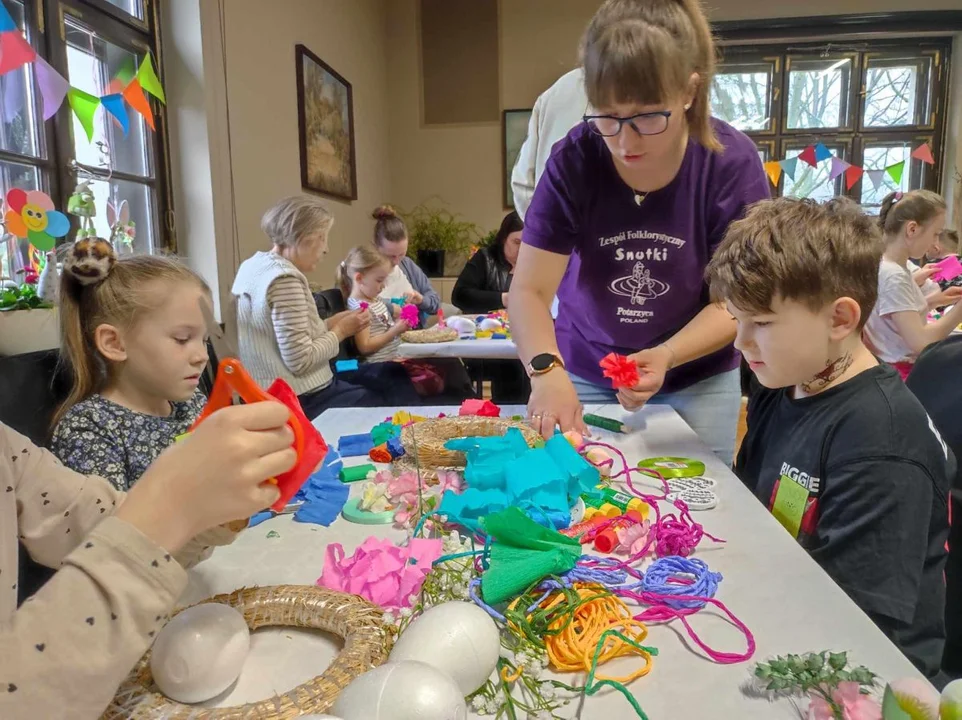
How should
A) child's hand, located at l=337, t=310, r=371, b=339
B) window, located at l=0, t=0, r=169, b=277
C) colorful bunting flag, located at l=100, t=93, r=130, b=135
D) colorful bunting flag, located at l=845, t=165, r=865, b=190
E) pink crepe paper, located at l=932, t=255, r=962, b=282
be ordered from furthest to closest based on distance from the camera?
colorful bunting flag, located at l=845, t=165, r=865, b=190 < pink crepe paper, located at l=932, t=255, r=962, b=282 < child's hand, located at l=337, t=310, r=371, b=339 < colorful bunting flag, located at l=100, t=93, r=130, b=135 < window, located at l=0, t=0, r=169, b=277

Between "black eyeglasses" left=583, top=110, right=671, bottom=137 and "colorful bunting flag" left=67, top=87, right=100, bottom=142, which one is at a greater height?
"colorful bunting flag" left=67, top=87, right=100, bottom=142

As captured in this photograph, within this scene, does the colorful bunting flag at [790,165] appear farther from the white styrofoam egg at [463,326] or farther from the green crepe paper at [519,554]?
the green crepe paper at [519,554]

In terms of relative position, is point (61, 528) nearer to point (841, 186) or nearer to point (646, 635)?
point (646, 635)

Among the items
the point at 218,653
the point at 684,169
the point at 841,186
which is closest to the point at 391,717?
the point at 218,653

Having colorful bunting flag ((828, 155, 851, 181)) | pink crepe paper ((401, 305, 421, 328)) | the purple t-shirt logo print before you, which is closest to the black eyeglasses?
the purple t-shirt logo print

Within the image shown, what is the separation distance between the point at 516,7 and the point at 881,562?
19.6 ft

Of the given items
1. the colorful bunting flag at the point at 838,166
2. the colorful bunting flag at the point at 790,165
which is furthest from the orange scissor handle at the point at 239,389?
the colorful bunting flag at the point at 838,166

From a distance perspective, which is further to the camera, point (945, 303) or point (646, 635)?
point (945, 303)

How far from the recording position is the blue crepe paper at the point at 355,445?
130 centimetres

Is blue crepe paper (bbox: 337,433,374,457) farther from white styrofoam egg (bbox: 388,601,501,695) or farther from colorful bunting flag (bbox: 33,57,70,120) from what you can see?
colorful bunting flag (bbox: 33,57,70,120)

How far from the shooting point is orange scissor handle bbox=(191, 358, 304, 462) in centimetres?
58

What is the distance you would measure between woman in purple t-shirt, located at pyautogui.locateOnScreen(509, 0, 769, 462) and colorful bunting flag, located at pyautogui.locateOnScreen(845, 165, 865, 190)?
211 inches

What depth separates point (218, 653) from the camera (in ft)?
1.91

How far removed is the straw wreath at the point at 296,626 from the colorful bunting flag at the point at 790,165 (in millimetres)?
6071
